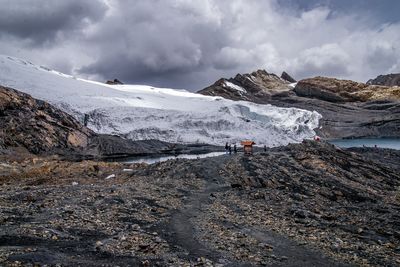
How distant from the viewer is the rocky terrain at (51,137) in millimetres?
57781

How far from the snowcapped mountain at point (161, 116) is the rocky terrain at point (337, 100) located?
11.0 meters

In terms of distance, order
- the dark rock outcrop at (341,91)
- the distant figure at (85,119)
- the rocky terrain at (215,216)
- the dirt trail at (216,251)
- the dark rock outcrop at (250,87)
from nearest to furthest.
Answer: the rocky terrain at (215,216), the dirt trail at (216,251), the distant figure at (85,119), the dark rock outcrop at (341,91), the dark rock outcrop at (250,87)

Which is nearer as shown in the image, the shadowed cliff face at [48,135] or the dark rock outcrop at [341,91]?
the shadowed cliff face at [48,135]

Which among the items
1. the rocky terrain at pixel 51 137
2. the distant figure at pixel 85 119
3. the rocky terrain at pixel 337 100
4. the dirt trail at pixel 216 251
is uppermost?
the rocky terrain at pixel 337 100

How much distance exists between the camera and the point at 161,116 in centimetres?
9475

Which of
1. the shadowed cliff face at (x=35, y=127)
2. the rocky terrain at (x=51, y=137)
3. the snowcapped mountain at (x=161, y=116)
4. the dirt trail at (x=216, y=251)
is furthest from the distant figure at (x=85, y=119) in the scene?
the dirt trail at (x=216, y=251)

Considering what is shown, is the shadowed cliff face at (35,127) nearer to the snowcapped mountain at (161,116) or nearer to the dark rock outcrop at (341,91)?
the snowcapped mountain at (161,116)

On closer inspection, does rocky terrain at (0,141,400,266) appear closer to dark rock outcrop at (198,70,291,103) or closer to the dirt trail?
the dirt trail

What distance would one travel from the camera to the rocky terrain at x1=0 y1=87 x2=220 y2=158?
57.8 meters

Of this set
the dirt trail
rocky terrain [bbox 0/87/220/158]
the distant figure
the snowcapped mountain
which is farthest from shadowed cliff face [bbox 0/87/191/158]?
the dirt trail

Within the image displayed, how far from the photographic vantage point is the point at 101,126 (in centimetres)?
8606

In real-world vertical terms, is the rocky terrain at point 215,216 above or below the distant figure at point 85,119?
below

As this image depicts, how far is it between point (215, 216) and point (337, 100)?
145572 millimetres

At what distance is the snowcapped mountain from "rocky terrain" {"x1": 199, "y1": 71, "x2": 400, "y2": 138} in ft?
36.2
